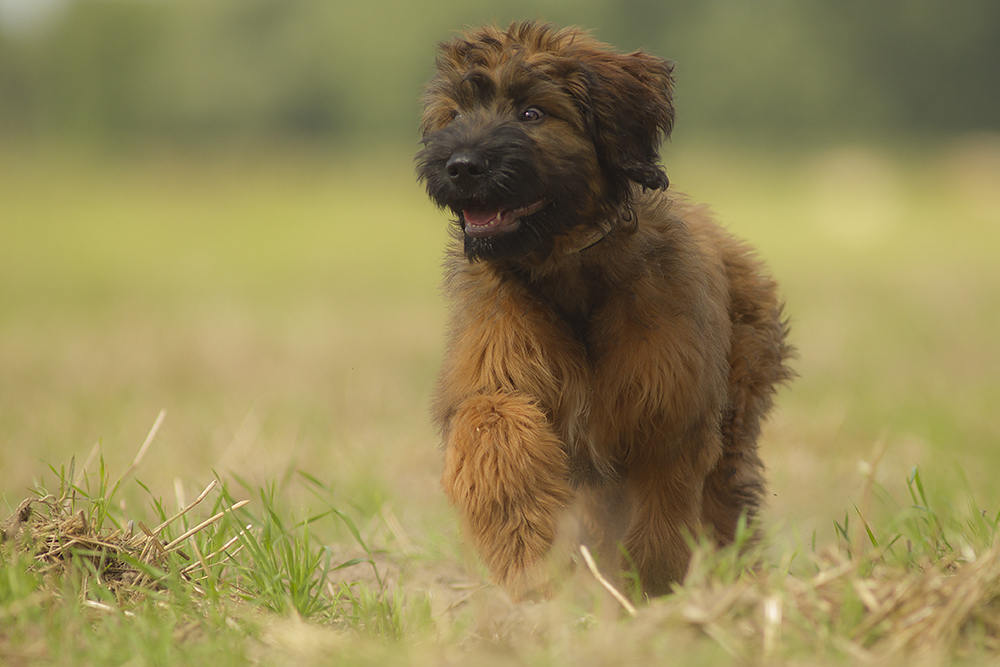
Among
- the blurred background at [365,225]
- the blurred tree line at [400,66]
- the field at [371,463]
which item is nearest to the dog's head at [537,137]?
the blurred background at [365,225]

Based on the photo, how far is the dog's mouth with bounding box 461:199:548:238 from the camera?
3.49 metres

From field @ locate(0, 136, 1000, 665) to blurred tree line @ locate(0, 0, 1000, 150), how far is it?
22.3 meters

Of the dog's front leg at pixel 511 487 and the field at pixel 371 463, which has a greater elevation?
the dog's front leg at pixel 511 487

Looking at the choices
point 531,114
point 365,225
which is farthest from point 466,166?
point 365,225

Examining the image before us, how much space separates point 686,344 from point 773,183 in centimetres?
3069

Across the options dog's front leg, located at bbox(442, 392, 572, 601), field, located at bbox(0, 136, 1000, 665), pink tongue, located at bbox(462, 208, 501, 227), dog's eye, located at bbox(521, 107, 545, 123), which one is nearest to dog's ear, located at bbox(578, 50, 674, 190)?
dog's eye, located at bbox(521, 107, 545, 123)

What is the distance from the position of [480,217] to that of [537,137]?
325 mm

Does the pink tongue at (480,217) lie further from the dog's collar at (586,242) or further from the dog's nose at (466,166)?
the dog's collar at (586,242)

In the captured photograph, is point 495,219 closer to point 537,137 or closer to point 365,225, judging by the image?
point 537,137

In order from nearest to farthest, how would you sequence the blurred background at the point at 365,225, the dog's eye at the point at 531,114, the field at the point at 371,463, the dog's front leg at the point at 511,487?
1. the field at the point at 371,463
2. the dog's front leg at the point at 511,487
3. the dog's eye at the point at 531,114
4. the blurred background at the point at 365,225

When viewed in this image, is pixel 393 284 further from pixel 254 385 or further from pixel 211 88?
pixel 211 88

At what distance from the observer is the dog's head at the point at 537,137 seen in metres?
3.45

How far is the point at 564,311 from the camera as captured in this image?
3668 millimetres

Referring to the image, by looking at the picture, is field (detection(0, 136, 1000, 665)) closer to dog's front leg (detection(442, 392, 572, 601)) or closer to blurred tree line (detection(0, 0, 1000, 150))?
dog's front leg (detection(442, 392, 572, 601))
